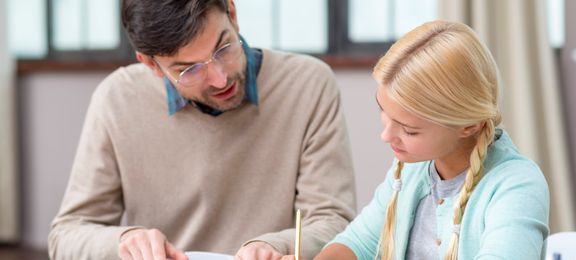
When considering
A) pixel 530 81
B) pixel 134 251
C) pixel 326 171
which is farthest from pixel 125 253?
pixel 530 81

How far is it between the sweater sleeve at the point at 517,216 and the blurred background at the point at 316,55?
2316 millimetres

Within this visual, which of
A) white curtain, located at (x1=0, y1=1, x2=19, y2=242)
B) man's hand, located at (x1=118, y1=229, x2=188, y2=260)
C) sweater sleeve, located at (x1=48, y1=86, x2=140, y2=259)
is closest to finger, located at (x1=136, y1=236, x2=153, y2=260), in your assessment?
man's hand, located at (x1=118, y1=229, x2=188, y2=260)

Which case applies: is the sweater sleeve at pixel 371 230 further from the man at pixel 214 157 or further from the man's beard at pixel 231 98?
the man's beard at pixel 231 98

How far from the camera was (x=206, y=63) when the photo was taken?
1.80 metres

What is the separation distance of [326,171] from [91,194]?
0.52m

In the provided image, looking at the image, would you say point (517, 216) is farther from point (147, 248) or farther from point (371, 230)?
point (147, 248)

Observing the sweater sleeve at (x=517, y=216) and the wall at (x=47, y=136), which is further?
the wall at (x=47, y=136)

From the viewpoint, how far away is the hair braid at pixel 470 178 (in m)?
1.34

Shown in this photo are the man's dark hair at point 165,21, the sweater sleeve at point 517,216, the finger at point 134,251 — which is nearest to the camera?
the sweater sleeve at point 517,216

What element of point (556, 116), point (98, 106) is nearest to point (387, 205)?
point (98, 106)

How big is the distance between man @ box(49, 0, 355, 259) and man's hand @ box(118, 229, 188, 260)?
0.27 metres

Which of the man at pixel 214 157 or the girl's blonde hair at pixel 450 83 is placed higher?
the girl's blonde hair at pixel 450 83

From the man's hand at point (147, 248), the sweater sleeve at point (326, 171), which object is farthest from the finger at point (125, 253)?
the sweater sleeve at point (326, 171)

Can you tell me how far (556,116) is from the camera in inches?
139
